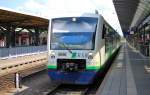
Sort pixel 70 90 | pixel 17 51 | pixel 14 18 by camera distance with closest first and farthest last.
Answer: pixel 70 90, pixel 17 51, pixel 14 18

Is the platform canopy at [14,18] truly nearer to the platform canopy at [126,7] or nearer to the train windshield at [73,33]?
the platform canopy at [126,7]

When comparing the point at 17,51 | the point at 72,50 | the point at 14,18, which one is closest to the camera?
the point at 72,50

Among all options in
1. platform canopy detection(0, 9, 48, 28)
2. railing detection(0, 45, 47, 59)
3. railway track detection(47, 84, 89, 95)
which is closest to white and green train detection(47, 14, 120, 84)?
railway track detection(47, 84, 89, 95)

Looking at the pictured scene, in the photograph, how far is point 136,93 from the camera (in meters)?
12.0

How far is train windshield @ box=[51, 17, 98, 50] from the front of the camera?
1515 centimetres

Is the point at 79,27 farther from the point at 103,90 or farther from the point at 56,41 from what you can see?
the point at 103,90

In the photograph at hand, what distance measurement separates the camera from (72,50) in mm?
15039

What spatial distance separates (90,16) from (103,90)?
158 inches

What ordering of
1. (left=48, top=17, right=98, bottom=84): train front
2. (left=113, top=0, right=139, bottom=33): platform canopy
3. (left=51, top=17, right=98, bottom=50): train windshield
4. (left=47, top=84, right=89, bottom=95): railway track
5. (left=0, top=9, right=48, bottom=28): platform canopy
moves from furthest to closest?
(left=113, top=0, right=139, bottom=33): platform canopy → (left=0, top=9, right=48, bottom=28): platform canopy → (left=51, top=17, right=98, bottom=50): train windshield → (left=48, top=17, right=98, bottom=84): train front → (left=47, top=84, right=89, bottom=95): railway track

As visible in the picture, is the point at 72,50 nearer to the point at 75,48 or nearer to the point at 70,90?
the point at 75,48

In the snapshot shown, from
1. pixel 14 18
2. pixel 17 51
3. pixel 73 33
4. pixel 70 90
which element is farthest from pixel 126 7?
pixel 70 90

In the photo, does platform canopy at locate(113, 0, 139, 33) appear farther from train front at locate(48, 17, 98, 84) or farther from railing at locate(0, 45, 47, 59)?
train front at locate(48, 17, 98, 84)

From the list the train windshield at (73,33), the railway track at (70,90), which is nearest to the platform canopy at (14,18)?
the train windshield at (73,33)

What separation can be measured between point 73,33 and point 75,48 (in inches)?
27.0
